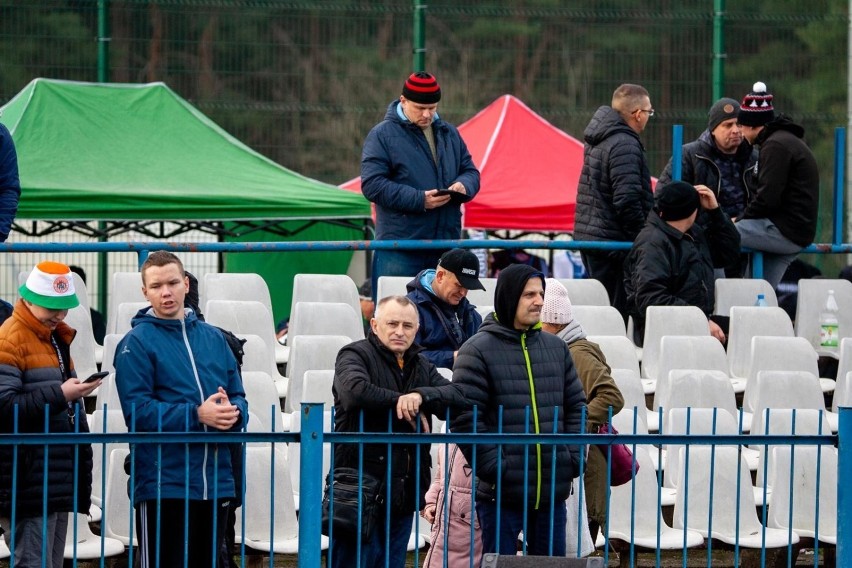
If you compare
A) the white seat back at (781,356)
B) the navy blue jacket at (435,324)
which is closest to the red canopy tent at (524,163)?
the white seat back at (781,356)

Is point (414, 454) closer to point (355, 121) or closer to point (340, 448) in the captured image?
point (340, 448)

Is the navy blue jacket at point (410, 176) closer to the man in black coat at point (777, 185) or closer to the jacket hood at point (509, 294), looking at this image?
the man in black coat at point (777, 185)

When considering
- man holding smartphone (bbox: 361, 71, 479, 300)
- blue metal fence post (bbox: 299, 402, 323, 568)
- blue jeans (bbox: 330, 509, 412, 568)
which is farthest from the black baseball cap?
blue metal fence post (bbox: 299, 402, 323, 568)

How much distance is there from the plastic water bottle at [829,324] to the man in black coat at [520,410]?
428 centimetres

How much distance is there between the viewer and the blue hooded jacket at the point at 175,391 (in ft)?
19.6

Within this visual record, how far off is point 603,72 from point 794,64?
5.40 ft

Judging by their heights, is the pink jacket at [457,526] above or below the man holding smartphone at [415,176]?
below

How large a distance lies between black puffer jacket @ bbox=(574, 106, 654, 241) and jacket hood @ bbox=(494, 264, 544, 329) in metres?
3.38

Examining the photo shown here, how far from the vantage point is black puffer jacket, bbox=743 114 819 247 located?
10234 millimetres

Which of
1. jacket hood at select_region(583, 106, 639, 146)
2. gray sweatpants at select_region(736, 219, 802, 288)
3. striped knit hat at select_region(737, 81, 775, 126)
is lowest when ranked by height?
gray sweatpants at select_region(736, 219, 802, 288)

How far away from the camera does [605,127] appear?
990 cm

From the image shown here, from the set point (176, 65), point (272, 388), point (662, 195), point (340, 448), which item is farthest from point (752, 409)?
point (176, 65)

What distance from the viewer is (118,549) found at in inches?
271

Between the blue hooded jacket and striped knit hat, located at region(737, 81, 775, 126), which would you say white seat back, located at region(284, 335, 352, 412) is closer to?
the blue hooded jacket
